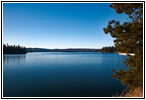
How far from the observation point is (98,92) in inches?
349

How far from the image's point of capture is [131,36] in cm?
454

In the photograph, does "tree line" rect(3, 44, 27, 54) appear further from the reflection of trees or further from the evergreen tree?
the evergreen tree

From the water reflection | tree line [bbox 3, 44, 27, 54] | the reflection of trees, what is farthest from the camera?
tree line [bbox 3, 44, 27, 54]

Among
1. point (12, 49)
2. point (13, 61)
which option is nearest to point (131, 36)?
point (13, 61)

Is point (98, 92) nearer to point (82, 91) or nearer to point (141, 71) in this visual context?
point (82, 91)

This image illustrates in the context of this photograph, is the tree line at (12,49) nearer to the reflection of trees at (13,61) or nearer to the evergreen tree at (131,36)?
the reflection of trees at (13,61)

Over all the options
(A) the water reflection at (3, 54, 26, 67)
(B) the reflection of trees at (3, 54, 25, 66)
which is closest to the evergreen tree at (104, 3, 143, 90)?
(A) the water reflection at (3, 54, 26, 67)

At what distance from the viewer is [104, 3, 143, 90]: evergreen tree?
4.50 m

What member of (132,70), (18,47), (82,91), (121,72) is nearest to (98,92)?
(82,91)

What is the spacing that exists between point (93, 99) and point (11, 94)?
8298 millimetres

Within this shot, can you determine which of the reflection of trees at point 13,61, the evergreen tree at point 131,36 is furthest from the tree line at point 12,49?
the evergreen tree at point 131,36

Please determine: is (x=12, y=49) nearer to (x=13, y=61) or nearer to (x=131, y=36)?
(x=13, y=61)

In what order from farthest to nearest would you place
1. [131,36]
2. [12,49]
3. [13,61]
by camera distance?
[12,49] → [13,61] → [131,36]

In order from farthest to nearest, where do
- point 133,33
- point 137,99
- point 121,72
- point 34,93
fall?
point 34,93 < point 121,72 < point 133,33 < point 137,99
